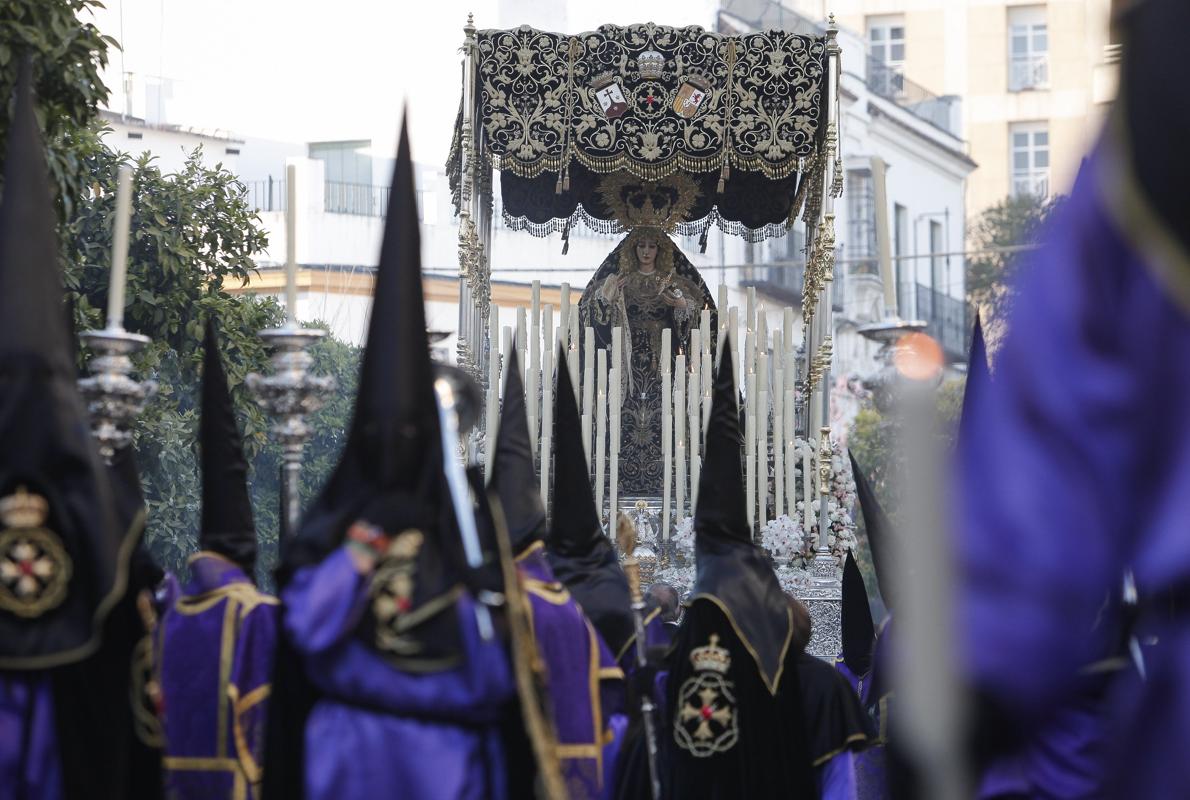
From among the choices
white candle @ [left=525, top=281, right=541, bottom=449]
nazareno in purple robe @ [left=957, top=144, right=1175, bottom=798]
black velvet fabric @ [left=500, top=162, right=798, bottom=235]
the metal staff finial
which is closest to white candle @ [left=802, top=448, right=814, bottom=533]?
white candle @ [left=525, top=281, right=541, bottom=449]

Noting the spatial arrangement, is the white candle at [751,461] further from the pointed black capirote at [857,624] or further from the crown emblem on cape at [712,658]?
the crown emblem on cape at [712,658]

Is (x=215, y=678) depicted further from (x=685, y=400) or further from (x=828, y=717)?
(x=685, y=400)

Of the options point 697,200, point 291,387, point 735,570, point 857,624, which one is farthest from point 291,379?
point 697,200

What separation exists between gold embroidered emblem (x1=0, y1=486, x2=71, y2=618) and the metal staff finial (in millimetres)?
707

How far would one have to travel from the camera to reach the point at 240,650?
18.2 feet

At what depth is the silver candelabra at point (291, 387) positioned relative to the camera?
5.61 meters

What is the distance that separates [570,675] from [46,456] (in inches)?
59.4

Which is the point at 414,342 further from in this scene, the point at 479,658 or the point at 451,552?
the point at 479,658

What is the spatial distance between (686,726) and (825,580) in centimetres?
578

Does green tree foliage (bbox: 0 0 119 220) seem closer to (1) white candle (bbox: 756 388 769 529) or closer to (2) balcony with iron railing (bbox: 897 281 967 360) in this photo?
(1) white candle (bbox: 756 388 769 529)

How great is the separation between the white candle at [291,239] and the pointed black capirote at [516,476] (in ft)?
2.54

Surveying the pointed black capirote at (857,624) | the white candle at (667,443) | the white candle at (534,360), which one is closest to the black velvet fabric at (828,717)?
the pointed black capirote at (857,624)

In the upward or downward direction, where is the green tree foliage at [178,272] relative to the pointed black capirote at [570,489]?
upward

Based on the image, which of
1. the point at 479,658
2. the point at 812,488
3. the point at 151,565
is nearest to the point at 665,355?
the point at 812,488
